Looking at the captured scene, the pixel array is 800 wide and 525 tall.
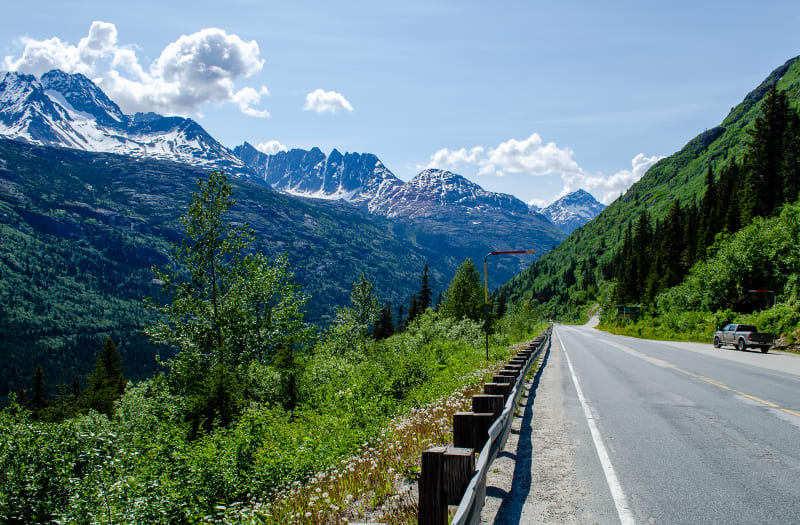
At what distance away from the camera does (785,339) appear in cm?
2725

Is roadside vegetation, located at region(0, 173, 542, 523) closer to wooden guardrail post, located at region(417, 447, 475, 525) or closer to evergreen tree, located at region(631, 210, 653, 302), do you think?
wooden guardrail post, located at region(417, 447, 475, 525)

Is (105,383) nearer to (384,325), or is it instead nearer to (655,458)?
(384,325)

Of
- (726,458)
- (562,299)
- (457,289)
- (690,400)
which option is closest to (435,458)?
(726,458)

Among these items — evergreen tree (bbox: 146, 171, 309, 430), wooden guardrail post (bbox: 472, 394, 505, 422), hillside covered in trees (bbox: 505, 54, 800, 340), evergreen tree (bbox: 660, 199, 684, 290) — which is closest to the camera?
wooden guardrail post (bbox: 472, 394, 505, 422)

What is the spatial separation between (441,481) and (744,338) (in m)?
30.5

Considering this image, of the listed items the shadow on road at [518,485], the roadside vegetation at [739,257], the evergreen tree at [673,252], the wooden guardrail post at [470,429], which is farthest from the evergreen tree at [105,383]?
the evergreen tree at [673,252]

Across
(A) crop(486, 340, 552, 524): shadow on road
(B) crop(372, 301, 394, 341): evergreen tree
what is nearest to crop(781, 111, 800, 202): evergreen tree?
(B) crop(372, 301, 394, 341): evergreen tree

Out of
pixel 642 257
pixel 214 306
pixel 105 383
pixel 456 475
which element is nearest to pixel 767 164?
pixel 642 257

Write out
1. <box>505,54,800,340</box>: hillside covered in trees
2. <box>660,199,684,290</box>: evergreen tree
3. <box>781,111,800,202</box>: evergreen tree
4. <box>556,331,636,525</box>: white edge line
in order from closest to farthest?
<box>556,331,636,525</box>: white edge line < <box>505,54,800,340</box>: hillside covered in trees < <box>781,111,800,202</box>: evergreen tree < <box>660,199,684,290</box>: evergreen tree

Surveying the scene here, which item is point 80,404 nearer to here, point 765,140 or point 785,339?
point 785,339

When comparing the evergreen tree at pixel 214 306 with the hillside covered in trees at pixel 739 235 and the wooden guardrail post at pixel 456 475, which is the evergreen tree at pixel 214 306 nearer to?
the wooden guardrail post at pixel 456 475

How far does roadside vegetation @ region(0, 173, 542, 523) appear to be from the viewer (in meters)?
6.21

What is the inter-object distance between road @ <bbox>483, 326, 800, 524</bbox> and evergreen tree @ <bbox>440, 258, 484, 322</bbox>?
41.0 meters

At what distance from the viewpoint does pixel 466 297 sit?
54.3 meters
